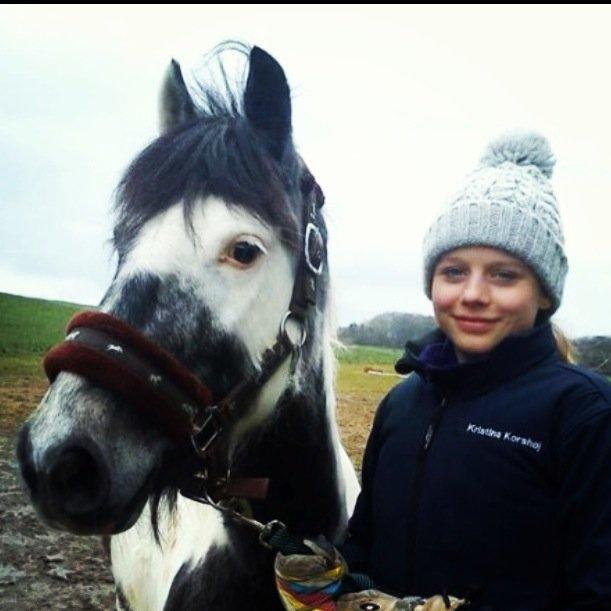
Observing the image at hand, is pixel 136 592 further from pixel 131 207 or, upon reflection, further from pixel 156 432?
pixel 131 207

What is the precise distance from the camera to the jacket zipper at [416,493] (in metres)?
1.68

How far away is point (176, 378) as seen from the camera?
5.12 feet

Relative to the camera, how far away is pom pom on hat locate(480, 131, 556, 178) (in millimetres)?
1823

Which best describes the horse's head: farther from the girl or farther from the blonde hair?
the blonde hair

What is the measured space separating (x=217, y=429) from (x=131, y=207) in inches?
24.9

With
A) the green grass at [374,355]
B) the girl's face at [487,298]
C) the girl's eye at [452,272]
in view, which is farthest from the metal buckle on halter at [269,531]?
the green grass at [374,355]

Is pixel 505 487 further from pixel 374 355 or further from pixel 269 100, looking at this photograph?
pixel 374 355

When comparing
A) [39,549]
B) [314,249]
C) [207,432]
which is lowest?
[39,549]

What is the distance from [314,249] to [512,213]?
60 centimetres

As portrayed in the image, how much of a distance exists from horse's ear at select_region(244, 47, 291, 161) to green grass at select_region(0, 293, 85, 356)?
152 inches

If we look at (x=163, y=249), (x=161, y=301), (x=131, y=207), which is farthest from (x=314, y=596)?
(x=131, y=207)

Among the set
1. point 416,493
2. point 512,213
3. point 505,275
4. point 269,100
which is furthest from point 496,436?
point 269,100

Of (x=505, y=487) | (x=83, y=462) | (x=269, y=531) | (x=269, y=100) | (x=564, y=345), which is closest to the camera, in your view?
(x=83, y=462)

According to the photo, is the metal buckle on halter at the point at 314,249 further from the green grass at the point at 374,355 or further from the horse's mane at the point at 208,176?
the green grass at the point at 374,355
